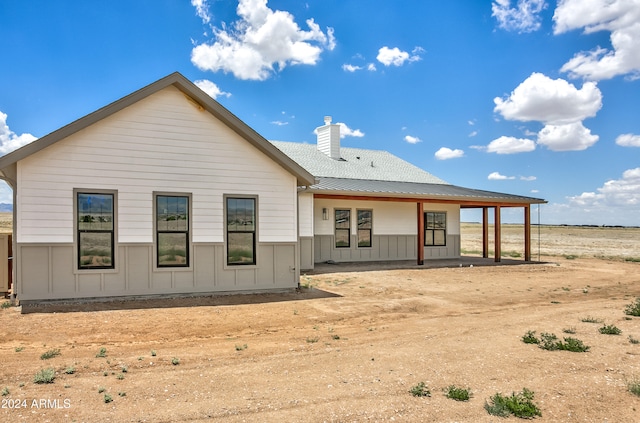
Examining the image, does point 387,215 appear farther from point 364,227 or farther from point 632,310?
point 632,310

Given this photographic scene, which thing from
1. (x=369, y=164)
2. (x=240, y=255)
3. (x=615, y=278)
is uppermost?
(x=369, y=164)

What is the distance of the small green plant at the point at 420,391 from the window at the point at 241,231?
6942 millimetres

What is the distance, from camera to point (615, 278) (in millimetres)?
15805

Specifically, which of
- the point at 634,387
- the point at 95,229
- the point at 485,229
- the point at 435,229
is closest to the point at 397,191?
the point at 435,229

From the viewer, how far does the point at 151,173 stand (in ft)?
33.2

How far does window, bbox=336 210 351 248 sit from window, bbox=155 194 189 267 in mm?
9414

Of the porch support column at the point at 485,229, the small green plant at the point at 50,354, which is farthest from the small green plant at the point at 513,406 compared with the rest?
the porch support column at the point at 485,229

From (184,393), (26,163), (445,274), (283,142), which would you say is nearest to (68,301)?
(26,163)

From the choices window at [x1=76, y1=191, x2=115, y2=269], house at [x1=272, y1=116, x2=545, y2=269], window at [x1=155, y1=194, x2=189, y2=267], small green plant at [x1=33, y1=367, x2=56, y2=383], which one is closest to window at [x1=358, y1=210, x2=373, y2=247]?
house at [x1=272, y1=116, x2=545, y2=269]

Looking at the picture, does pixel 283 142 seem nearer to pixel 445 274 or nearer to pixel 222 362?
pixel 445 274

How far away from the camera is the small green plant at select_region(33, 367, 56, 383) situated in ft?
16.3

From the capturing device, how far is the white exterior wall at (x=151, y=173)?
9.29 m

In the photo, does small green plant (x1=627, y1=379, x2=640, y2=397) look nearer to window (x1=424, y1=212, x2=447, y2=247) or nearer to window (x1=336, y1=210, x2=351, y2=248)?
window (x1=336, y1=210, x2=351, y2=248)

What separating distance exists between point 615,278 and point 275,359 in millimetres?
14829
